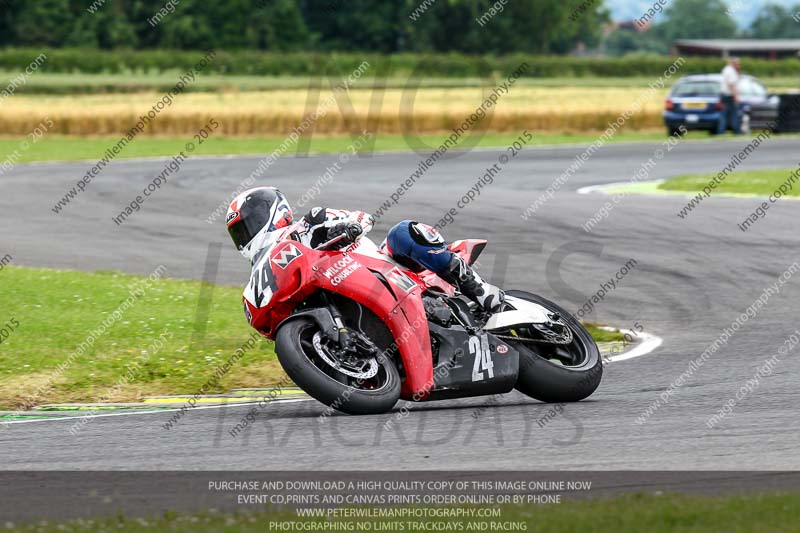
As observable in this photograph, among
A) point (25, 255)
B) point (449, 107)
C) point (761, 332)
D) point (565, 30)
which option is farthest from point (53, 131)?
point (565, 30)

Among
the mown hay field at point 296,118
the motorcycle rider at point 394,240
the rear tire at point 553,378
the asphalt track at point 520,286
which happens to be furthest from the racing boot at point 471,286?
the mown hay field at point 296,118

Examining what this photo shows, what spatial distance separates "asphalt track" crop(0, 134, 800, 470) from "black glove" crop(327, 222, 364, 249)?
3.53ft

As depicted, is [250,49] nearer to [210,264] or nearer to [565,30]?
[565,30]

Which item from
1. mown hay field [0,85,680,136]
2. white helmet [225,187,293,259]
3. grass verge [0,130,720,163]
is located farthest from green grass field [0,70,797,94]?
white helmet [225,187,293,259]

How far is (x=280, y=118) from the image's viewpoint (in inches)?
1592

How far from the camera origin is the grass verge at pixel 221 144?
32372 mm

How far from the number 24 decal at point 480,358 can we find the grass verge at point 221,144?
77.9 feet

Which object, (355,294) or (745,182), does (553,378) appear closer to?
(355,294)

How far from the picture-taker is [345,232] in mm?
7891

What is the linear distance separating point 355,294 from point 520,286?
6016 mm

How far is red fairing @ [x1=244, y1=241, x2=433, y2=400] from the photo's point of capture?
7.83 metres

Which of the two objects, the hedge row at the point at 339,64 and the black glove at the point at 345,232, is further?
the hedge row at the point at 339,64
